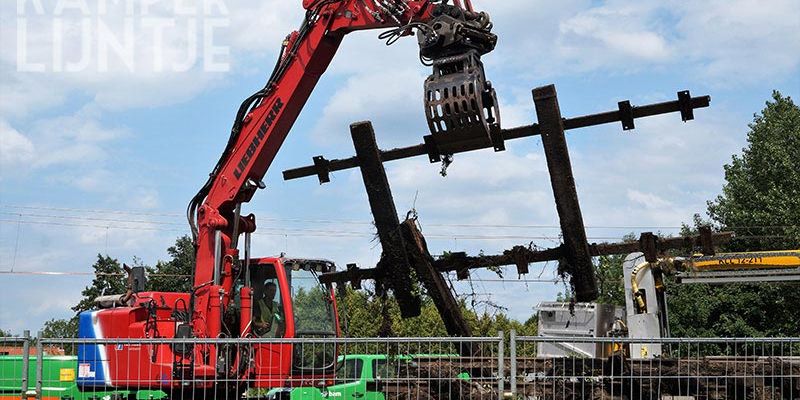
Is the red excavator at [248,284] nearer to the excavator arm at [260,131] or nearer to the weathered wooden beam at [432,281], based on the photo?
the excavator arm at [260,131]

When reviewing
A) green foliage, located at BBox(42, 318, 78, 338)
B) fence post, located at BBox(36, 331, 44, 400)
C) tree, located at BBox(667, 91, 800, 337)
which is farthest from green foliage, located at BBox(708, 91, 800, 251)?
fence post, located at BBox(36, 331, 44, 400)

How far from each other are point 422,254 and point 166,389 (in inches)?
117

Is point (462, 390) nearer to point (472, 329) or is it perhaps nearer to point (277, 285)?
point (472, 329)

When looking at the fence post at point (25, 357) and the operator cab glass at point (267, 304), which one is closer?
the fence post at point (25, 357)

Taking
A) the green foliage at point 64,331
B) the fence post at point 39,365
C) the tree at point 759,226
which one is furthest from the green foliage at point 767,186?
the fence post at point 39,365

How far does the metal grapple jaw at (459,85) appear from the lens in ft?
29.2

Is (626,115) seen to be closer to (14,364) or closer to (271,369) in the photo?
(271,369)

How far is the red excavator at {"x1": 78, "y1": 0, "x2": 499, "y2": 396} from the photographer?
10.4 metres

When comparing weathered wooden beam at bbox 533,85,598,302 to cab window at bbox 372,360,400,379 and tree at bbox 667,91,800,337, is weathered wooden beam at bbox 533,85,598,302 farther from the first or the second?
tree at bbox 667,91,800,337

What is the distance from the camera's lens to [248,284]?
11.6 meters

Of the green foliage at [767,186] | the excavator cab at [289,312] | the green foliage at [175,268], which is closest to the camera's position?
the excavator cab at [289,312]

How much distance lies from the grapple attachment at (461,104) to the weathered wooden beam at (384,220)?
81 centimetres

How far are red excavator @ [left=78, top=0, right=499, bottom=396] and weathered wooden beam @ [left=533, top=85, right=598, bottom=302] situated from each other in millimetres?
1858

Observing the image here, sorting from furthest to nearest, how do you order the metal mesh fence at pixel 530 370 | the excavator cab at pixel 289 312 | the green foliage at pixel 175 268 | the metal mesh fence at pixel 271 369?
the green foliage at pixel 175 268 < the excavator cab at pixel 289 312 < the metal mesh fence at pixel 271 369 < the metal mesh fence at pixel 530 370
